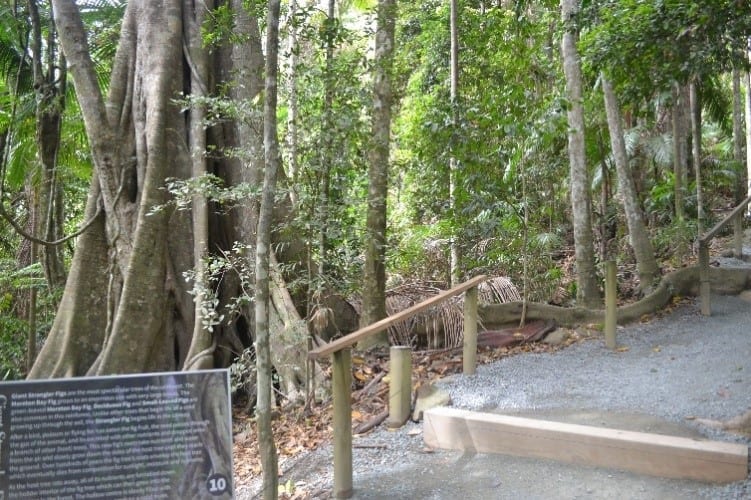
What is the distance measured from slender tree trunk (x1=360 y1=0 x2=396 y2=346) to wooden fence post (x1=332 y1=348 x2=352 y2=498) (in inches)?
103

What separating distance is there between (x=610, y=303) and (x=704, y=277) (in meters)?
2.03

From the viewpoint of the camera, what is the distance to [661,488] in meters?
4.30

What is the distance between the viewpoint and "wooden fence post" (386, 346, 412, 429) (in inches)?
222

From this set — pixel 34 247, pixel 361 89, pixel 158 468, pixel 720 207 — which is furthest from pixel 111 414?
pixel 720 207

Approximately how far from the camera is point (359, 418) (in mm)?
6383

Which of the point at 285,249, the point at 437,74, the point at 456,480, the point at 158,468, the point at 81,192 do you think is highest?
the point at 437,74

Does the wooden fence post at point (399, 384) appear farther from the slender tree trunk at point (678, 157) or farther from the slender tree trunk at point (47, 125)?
the slender tree trunk at point (678, 157)

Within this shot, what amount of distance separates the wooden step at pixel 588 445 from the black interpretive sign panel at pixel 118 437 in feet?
7.84

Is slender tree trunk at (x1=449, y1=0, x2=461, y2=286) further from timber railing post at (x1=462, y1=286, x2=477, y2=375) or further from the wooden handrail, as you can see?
the wooden handrail

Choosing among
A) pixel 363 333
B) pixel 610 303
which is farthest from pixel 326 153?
pixel 610 303

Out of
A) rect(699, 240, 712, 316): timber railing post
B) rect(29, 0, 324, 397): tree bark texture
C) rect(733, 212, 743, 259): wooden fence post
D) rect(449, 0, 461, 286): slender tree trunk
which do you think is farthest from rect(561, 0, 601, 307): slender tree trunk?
rect(733, 212, 743, 259): wooden fence post

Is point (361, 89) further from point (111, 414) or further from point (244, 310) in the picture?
point (111, 414)

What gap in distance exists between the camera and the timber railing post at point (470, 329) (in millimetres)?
6645

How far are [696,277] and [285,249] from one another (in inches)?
234
